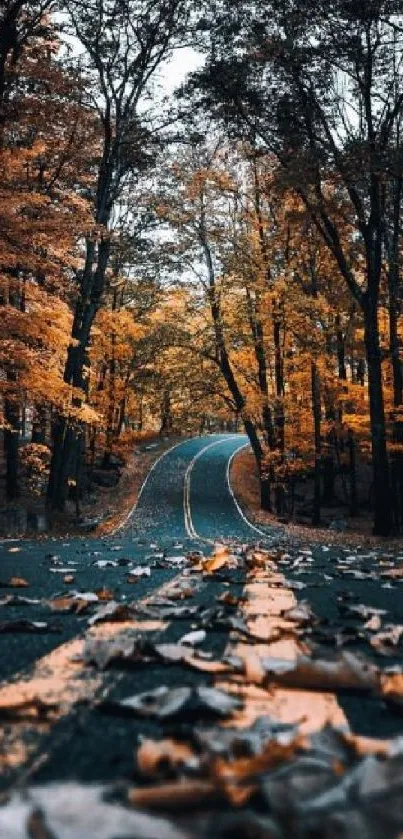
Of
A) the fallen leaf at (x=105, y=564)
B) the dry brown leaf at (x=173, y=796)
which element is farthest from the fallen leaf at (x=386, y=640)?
the fallen leaf at (x=105, y=564)

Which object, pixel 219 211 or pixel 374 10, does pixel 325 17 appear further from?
pixel 219 211

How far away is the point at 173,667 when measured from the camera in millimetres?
2018

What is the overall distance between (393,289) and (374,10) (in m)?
9.37

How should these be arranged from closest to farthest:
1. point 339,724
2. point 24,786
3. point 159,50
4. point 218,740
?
point 24,786
point 218,740
point 339,724
point 159,50

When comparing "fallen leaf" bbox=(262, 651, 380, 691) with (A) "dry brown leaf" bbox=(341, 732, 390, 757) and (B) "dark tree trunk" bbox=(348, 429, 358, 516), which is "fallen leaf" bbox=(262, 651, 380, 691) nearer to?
(A) "dry brown leaf" bbox=(341, 732, 390, 757)

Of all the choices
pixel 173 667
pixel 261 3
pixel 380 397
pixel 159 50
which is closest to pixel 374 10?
pixel 261 3

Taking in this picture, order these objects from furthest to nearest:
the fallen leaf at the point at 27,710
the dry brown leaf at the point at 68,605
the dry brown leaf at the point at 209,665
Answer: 1. the dry brown leaf at the point at 68,605
2. the dry brown leaf at the point at 209,665
3. the fallen leaf at the point at 27,710

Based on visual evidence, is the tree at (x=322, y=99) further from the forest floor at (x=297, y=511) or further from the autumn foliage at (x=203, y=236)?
the forest floor at (x=297, y=511)

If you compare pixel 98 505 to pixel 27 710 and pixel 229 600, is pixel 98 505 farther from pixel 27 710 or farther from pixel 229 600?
pixel 27 710

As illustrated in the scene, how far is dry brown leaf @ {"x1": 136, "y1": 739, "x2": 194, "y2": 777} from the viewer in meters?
1.13

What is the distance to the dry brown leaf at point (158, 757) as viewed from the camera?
113 cm

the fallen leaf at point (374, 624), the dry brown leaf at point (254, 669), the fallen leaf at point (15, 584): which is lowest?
the fallen leaf at point (15, 584)

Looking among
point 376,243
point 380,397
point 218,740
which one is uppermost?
point 376,243

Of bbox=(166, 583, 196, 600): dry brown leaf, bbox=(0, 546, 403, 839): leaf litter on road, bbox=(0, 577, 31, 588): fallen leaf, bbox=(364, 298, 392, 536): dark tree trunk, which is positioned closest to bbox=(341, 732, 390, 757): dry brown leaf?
bbox=(0, 546, 403, 839): leaf litter on road
